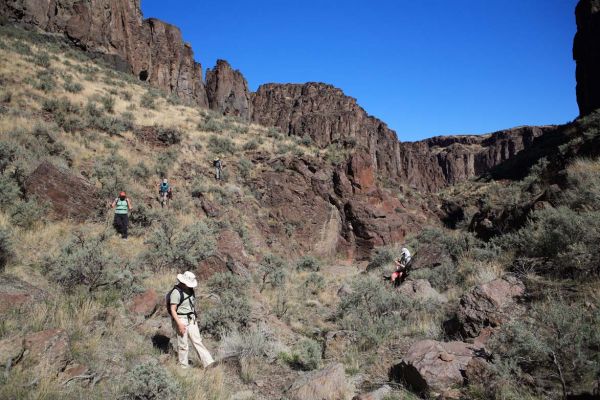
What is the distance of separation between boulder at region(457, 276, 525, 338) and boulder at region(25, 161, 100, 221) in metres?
9.62

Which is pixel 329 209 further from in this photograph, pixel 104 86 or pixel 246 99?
pixel 246 99

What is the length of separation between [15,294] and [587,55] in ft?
222

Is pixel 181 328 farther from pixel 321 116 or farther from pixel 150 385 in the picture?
pixel 321 116

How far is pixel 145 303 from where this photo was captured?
657cm

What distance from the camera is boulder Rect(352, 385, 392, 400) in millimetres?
4043

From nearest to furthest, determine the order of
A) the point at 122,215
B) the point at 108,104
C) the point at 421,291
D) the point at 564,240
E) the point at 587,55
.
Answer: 1. the point at 564,240
2. the point at 421,291
3. the point at 122,215
4. the point at 108,104
5. the point at 587,55

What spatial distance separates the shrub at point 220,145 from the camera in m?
18.5

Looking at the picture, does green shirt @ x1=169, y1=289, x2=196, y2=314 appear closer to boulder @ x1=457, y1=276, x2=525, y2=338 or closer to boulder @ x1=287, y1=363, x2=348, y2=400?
boulder @ x1=287, y1=363, x2=348, y2=400

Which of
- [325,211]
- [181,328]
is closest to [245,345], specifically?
[181,328]

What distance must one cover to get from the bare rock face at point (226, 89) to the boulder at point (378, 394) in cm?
5807

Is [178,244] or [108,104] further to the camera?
[108,104]

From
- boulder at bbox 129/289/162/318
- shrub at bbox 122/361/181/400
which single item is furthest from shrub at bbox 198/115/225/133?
shrub at bbox 122/361/181/400

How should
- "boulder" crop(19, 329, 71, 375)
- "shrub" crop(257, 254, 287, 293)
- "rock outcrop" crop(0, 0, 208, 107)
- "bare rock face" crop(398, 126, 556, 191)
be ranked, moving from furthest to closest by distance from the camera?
"bare rock face" crop(398, 126, 556, 191)
"rock outcrop" crop(0, 0, 208, 107)
"shrub" crop(257, 254, 287, 293)
"boulder" crop(19, 329, 71, 375)

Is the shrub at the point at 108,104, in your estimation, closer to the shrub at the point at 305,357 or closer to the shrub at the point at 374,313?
the shrub at the point at 374,313
